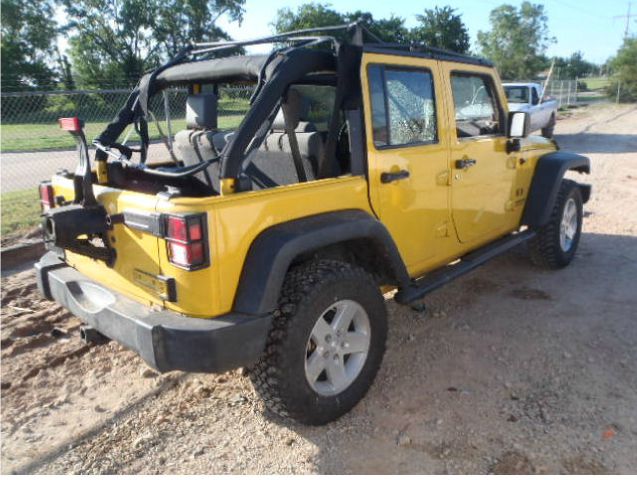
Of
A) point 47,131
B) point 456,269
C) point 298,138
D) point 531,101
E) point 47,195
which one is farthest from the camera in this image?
point 47,131

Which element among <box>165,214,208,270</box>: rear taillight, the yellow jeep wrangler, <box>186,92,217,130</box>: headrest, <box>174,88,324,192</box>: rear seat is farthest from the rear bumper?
<box>186,92,217,130</box>: headrest

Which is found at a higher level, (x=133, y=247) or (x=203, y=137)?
(x=203, y=137)

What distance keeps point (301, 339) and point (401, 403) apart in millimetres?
871

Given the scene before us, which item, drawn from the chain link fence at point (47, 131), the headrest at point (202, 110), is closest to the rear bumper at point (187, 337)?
the headrest at point (202, 110)

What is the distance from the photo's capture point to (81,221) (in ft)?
9.12

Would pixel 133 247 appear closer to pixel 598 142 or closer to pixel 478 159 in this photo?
pixel 478 159

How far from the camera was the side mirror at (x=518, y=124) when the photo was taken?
4.18m

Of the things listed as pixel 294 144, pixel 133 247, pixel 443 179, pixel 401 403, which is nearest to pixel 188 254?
pixel 133 247

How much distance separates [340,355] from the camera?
3.04 m

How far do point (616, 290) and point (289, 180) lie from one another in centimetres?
322

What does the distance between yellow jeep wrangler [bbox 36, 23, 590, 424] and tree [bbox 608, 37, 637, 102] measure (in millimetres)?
39950

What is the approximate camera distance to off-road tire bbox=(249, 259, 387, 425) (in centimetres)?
270

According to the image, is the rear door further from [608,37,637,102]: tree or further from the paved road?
[608,37,637,102]: tree

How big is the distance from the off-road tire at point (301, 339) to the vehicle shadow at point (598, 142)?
1233 centimetres
